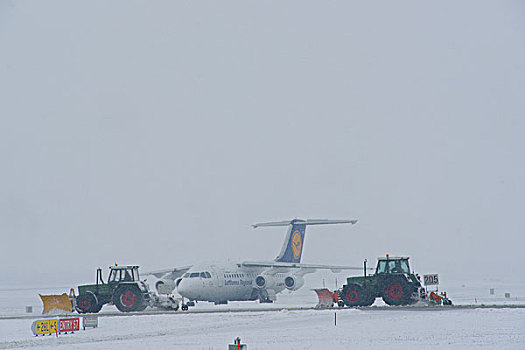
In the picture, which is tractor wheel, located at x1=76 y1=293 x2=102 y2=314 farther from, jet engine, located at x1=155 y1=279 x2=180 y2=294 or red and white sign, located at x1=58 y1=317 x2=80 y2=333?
red and white sign, located at x1=58 y1=317 x2=80 y2=333

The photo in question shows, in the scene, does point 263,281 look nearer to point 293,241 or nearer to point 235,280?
point 235,280

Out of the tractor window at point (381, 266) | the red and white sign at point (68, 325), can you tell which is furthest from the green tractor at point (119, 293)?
the tractor window at point (381, 266)

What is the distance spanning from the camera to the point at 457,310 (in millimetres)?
31141

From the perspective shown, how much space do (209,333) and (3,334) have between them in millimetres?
7559

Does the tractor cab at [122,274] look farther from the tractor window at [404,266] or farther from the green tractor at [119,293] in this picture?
the tractor window at [404,266]

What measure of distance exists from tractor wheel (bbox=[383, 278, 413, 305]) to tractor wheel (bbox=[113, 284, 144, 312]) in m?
11.5

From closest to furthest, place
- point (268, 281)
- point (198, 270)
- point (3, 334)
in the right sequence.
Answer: point (3, 334), point (198, 270), point (268, 281)

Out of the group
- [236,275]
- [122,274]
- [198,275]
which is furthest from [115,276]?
[236,275]

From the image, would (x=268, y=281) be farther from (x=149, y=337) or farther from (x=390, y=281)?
(x=149, y=337)

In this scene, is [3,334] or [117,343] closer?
[117,343]

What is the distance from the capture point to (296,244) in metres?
57.2

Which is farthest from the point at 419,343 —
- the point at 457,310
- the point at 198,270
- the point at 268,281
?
the point at 268,281

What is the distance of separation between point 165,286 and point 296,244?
14.8 metres

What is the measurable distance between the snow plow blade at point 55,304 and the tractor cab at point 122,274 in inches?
184
